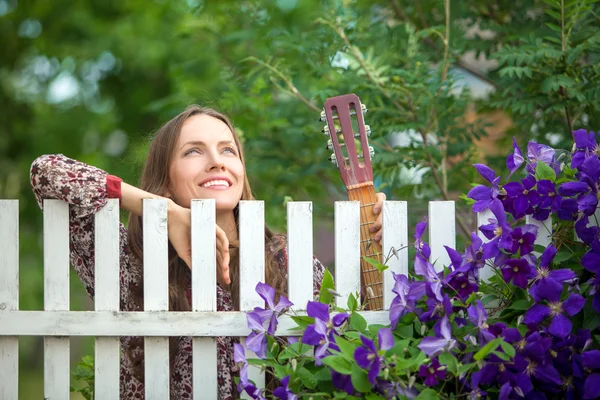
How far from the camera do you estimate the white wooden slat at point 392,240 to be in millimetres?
1899

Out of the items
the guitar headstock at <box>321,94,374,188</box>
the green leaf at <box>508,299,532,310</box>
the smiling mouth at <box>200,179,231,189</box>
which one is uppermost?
the guitar headstock at <box>321,94,374,188</box>

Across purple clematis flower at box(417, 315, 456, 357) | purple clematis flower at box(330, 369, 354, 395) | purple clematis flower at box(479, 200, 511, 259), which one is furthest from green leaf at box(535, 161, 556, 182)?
purple clematis flower at box(330, 369, 354, 395)

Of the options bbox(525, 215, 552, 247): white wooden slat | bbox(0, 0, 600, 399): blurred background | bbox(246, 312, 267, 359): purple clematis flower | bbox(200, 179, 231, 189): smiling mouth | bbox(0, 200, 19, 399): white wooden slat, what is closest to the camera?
bbox(246, 312, 267, 359): purple clematis flower

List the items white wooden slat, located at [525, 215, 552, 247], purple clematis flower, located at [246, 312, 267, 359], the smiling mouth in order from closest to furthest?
1. purple clematis flower, located at [246, 312, 267, 359]
2. white wooden slat, located at [525, 215, 552, 247]
3. the smiling mouth

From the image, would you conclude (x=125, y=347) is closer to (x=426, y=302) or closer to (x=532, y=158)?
(x=426, y=302)

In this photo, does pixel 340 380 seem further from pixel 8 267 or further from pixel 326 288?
pixel 8 267

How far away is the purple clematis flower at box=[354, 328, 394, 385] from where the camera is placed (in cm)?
151

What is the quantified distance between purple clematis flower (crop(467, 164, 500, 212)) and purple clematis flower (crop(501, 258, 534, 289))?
0.16 m

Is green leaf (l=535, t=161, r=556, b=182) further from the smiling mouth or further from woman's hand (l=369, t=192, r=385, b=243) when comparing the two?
the smiling mouth

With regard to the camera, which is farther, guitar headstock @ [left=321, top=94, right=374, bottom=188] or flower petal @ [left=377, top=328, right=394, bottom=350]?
guitar headstock @ [left=321, top=94, right=374, bottom=188]

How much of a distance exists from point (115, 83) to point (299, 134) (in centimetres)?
598

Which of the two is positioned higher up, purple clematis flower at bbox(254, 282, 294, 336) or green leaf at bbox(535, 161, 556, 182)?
green leaf at bbox(535, 161, 556, 182)

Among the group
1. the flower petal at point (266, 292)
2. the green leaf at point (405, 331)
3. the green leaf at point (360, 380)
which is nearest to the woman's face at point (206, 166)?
the flower petal at point (266, 292)

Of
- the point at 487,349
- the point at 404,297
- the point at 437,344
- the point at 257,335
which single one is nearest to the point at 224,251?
the point at 257,335
